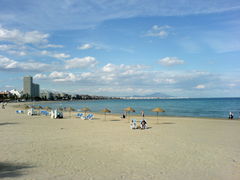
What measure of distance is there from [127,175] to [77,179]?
1.27 metres

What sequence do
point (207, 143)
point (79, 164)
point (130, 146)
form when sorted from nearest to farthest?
point (79, 164) → point (130, 146) → point (207, 143)

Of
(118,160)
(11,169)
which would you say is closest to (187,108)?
(118,160)

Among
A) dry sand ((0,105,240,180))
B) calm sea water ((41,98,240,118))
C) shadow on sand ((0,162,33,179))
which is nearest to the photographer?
shadow on sand ((0,162,33,179))

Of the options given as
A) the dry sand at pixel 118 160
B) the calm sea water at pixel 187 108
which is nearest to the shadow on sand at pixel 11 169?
the dry sand at pixel 118 160

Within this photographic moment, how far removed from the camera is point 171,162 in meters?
6.93

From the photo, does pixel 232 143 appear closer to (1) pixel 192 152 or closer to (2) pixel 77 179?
(1) pixel 192 152

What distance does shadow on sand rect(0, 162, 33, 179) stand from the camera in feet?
18.1

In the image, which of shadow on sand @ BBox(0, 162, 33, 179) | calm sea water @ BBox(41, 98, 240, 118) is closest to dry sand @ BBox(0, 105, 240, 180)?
shadow on sand @ BBox(0, 162, 33, 179)

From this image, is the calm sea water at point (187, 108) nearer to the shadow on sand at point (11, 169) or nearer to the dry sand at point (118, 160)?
the dry sand at point (118, 160)

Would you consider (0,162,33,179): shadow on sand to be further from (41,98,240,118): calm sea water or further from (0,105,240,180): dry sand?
(41,98,240,118): calm sea water

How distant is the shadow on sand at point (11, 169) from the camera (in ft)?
18.1

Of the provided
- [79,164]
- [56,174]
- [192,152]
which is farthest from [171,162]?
[56,174]

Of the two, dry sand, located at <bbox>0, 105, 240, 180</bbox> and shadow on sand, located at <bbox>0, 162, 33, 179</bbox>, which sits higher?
shadow on sand, located at <bbox>0, 162, 33, 179</bbox>

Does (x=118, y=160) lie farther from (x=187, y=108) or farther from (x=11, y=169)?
(x=187, y=108)
